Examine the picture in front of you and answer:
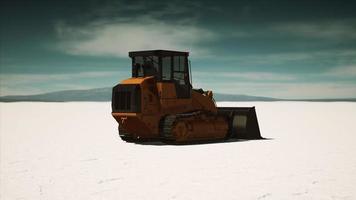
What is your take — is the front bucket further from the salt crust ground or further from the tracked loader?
the salt crust ground

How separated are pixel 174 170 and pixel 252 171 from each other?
5.90 feet

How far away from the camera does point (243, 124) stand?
2061 cm

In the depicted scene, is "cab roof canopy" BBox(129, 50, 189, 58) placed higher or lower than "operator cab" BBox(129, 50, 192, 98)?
higher

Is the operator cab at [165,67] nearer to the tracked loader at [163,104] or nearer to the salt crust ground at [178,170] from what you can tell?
the tracked loader at [163,104]

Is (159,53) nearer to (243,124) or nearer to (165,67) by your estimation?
(165,67)

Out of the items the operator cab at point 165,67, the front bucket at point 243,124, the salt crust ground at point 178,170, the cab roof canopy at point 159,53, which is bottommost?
the salt crust ground at point 178,170

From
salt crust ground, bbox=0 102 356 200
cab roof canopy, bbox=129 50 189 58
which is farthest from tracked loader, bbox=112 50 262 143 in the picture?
salt crust ground, bbox=0 102 356 200

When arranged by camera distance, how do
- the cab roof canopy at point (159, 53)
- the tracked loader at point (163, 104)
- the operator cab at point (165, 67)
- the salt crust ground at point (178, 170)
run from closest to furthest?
the salt crust ground at point (178, 170)
the tracked loader at point (163, 104)
the cab roof canopy at point (159, 53)
the operator cab at point (165, 67)

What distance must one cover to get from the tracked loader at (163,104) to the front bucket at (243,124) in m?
0.59

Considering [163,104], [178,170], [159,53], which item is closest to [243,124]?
[163,104]

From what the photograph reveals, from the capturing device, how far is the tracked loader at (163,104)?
18.1 meters

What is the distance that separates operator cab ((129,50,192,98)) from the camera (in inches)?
738

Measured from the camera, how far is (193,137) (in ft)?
62.1

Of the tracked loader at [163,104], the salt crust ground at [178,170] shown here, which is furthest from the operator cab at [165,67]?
the salt crust ground at [178,170]
